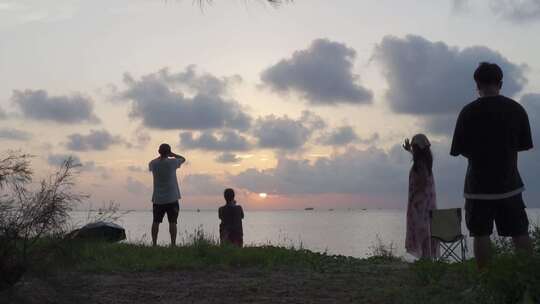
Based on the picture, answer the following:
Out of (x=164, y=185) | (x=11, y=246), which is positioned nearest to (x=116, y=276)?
(x=11, y=246)

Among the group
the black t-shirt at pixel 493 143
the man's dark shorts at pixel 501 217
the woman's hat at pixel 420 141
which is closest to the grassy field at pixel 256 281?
the man's dark shorts at pixel 501 217

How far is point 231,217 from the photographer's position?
36.7 feet

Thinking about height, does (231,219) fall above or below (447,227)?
above

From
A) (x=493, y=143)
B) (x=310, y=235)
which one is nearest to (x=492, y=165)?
(x=493, y=143)

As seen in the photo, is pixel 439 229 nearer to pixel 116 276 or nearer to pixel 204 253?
pixel 204 253

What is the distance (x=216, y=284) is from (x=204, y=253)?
2301mm

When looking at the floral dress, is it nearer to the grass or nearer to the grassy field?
the grass

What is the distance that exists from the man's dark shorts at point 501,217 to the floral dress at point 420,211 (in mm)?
3573

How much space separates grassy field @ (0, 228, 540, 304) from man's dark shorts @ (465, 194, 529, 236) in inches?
9.1

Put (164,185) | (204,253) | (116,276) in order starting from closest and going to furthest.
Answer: (116,276), (204,253), (164,185)

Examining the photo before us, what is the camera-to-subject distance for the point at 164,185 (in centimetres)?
1077

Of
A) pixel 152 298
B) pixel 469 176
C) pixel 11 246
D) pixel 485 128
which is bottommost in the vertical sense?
pixel 152 298

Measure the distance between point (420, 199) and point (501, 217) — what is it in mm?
3790

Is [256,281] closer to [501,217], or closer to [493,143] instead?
[501,217]
